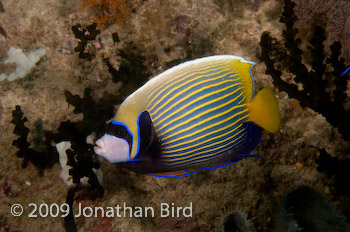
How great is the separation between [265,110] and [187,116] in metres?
0.55

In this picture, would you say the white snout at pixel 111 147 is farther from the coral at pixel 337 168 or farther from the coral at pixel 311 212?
the coral at pixel 337 168

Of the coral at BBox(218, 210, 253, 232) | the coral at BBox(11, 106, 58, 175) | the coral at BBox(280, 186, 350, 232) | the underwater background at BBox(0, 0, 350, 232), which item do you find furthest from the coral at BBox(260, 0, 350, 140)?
the coral at BBox(11, 106, 58, 175)

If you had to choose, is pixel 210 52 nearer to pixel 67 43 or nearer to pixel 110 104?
pixel 110 104

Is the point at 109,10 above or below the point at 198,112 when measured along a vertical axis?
above

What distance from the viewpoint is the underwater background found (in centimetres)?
262

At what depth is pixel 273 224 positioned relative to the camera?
2482 mm

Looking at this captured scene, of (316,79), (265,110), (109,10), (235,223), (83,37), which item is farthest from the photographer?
(109,10)

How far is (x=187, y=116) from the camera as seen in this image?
1590 millimetres

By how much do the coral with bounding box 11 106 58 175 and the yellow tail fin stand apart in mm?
2490

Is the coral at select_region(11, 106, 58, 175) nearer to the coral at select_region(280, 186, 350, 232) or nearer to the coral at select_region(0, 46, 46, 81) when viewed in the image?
the coral at select_region(0, 46, 46, 81)

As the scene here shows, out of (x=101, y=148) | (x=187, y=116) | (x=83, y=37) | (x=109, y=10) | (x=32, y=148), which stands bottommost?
(x=101, y=148)

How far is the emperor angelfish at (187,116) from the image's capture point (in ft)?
5.08

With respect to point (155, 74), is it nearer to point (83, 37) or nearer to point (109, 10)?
point (83, 37)

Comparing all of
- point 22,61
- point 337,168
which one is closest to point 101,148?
point 337,168
